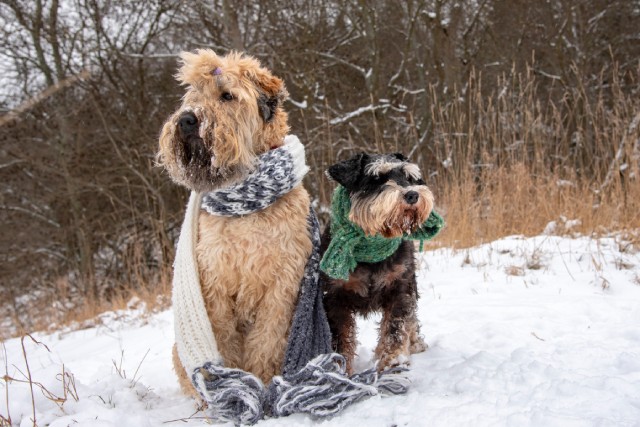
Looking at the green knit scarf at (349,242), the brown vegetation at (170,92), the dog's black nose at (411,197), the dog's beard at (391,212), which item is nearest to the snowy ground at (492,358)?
the green knit scarf at (349,242)

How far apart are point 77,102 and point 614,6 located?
11.9m

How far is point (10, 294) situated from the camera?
9.94 metres

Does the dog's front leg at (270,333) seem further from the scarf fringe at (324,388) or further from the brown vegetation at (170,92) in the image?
the brown vegetation at (170,92)

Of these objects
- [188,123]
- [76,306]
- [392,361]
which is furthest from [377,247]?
[76,306]

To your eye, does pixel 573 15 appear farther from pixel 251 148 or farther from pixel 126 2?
pixel 251 148

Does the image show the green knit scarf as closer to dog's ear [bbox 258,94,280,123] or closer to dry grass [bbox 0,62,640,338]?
dog's ear [bbox 258,94,280,123]

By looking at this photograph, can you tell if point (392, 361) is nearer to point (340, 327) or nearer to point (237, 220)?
point (340, 327)

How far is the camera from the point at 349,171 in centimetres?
266

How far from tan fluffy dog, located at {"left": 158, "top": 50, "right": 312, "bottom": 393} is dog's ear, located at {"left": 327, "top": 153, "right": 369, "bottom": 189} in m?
0.25

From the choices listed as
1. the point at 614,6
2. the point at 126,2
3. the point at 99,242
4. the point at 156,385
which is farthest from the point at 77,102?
the point at 614,6

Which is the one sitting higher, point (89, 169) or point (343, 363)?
point (89, 169)

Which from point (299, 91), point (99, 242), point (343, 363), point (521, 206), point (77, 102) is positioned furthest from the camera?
point (99, 242)

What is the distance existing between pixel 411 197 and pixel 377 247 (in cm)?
35

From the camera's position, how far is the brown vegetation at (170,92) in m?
7.91
